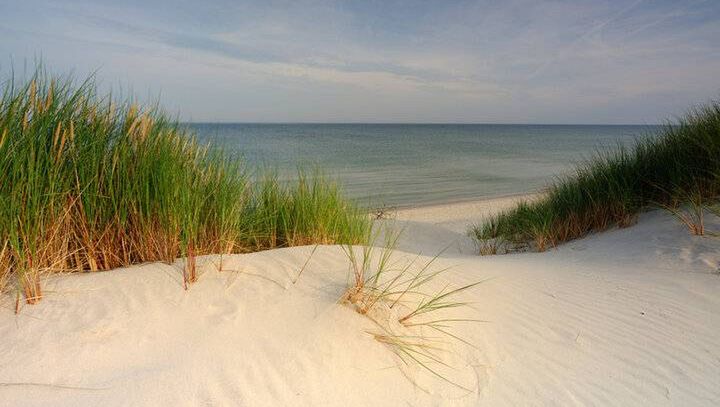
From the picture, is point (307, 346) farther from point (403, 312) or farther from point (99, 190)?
point (99, 190)

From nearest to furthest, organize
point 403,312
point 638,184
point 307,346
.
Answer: point 307,346
point 403,312
point 638,184

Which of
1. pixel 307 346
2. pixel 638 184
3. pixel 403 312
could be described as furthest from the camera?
pixel 638 184

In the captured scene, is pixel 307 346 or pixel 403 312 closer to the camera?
pixel 307 346

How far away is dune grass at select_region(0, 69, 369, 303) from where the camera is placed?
9.04 ft

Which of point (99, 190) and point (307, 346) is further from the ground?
point (99, 190)

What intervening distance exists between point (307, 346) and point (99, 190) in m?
1.91

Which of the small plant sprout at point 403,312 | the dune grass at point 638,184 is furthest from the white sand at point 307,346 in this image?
the dune grass at point 638,184

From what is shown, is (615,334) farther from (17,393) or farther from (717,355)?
(17,393)

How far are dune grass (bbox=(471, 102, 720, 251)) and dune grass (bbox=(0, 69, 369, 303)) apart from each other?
4.58m

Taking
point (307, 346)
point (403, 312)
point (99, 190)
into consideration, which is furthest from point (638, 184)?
point (99, 190)

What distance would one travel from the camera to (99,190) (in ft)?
10.2

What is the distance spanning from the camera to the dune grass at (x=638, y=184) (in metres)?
5.59

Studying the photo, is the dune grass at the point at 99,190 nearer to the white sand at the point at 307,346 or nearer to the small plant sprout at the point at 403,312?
the white sand at the point at 307,346

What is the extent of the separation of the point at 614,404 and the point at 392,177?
16.7 m
